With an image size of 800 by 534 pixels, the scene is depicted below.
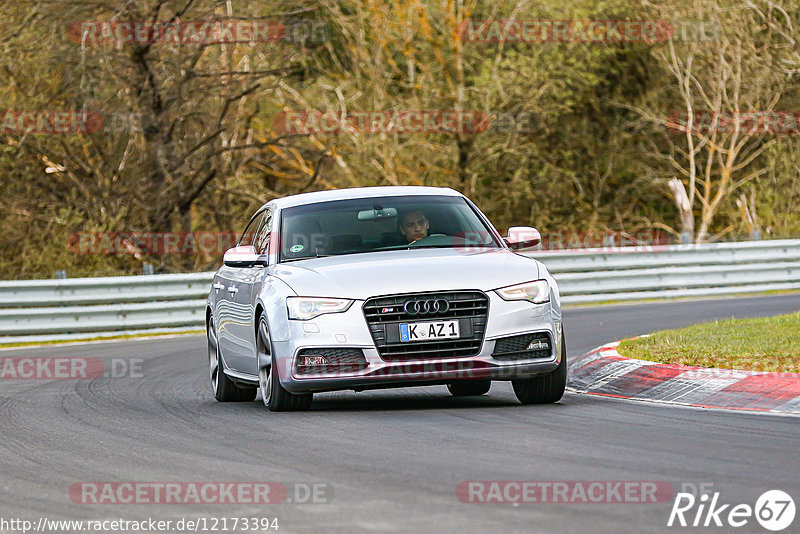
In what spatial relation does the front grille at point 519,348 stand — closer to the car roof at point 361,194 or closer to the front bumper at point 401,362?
the front bumper at point 401,362

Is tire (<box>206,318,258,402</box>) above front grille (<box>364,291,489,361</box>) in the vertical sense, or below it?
below

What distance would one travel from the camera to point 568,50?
35.9 meters

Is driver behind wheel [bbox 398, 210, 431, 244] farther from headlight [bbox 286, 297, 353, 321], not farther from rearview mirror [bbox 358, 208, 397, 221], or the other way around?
headlight [bbox 286, 297, 353, 321]

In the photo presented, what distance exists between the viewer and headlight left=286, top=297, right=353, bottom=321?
32.9 feet

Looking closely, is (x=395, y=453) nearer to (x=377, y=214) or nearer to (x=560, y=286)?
(x=377, y=214)

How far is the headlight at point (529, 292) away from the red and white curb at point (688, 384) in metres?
1.20

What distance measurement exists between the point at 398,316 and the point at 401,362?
12.3 inches

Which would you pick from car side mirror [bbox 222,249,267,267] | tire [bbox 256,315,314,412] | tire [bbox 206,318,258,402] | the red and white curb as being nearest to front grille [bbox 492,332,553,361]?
the red and white curb

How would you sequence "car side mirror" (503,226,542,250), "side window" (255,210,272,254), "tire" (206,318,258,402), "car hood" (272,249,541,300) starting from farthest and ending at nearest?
"tire" (206,318,258,402) → "side window" (255,210,272,254) → "car side mirror" (503,226,542,250) → "car hood" (272,249,541,300)

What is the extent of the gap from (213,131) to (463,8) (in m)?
8.43

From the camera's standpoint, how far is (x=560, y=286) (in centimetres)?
2409

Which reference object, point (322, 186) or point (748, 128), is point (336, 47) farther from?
point (748, 128)

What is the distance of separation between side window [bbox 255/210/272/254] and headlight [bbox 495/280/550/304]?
7.61ft

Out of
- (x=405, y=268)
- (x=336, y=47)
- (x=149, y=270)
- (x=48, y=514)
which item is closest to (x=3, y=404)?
(x=405, y=268)
